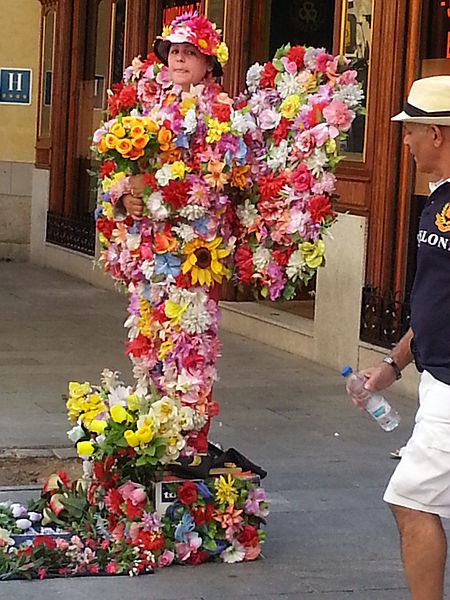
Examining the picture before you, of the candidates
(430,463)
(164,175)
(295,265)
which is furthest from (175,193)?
(430,463)

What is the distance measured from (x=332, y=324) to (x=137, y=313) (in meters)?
4.84

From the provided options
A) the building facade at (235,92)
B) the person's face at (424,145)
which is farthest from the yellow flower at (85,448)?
the building facade at (235,92)

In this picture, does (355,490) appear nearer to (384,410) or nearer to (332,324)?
(384,410)

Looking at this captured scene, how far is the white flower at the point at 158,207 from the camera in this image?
17.0ft

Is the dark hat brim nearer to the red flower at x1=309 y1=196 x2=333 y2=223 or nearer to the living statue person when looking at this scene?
the red flower at x1=309 y1=196 x2=333 y2=223

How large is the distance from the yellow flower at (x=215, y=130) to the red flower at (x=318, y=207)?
414 mm

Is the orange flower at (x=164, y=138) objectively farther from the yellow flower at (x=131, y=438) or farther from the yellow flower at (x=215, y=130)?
the yellow flower at (x=131, y=438)

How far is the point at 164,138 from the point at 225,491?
1.36m

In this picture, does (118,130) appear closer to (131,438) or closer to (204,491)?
(131,438)

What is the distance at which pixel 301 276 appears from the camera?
5219 mm

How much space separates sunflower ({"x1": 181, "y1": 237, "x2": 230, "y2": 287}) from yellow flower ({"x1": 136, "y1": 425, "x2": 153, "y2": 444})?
585 millimetres

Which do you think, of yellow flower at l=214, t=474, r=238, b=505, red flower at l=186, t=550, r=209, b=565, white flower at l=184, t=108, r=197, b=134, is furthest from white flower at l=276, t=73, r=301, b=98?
red flower at l=186, t=550, r=209, b=565

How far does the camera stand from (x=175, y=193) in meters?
5.15

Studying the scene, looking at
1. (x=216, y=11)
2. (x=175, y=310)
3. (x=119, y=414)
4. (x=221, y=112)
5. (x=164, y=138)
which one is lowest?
(x=119, y=414)
